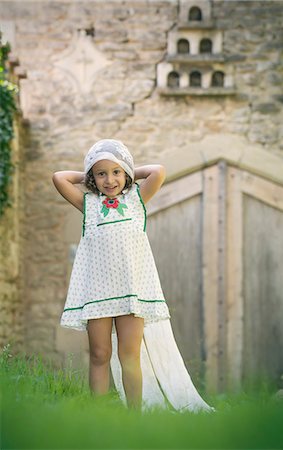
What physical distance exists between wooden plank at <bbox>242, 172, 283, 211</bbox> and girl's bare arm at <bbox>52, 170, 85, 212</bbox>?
337 centimetres

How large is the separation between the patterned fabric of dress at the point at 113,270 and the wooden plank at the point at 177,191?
327cm

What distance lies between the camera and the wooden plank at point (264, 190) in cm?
690

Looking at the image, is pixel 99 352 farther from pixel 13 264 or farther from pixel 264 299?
pixel 264 299

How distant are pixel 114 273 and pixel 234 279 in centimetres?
342

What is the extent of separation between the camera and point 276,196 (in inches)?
272

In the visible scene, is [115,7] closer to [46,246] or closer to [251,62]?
[251,62]

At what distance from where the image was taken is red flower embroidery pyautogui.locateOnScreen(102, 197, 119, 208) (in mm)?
3646

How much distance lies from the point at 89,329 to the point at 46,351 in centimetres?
322

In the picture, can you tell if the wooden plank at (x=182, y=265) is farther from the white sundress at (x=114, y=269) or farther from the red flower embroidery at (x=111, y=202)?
the red flower embroidery at (x=111, y=202)

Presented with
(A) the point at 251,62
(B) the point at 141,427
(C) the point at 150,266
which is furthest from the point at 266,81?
(B) the point at 141,427

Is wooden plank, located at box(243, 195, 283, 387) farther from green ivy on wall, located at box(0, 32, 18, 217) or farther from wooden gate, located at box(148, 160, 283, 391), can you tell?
green ivy on wall, located at box(0, 32, 18, 217)

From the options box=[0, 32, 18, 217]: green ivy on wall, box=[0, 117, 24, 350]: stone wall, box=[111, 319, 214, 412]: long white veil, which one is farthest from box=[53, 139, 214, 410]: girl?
box=[0, 117, 24, 350]: stone wall

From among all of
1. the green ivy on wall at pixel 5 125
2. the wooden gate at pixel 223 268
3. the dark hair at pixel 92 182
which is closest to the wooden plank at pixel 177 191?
the wooden gate at pixel 223 268

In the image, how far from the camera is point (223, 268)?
684cm
